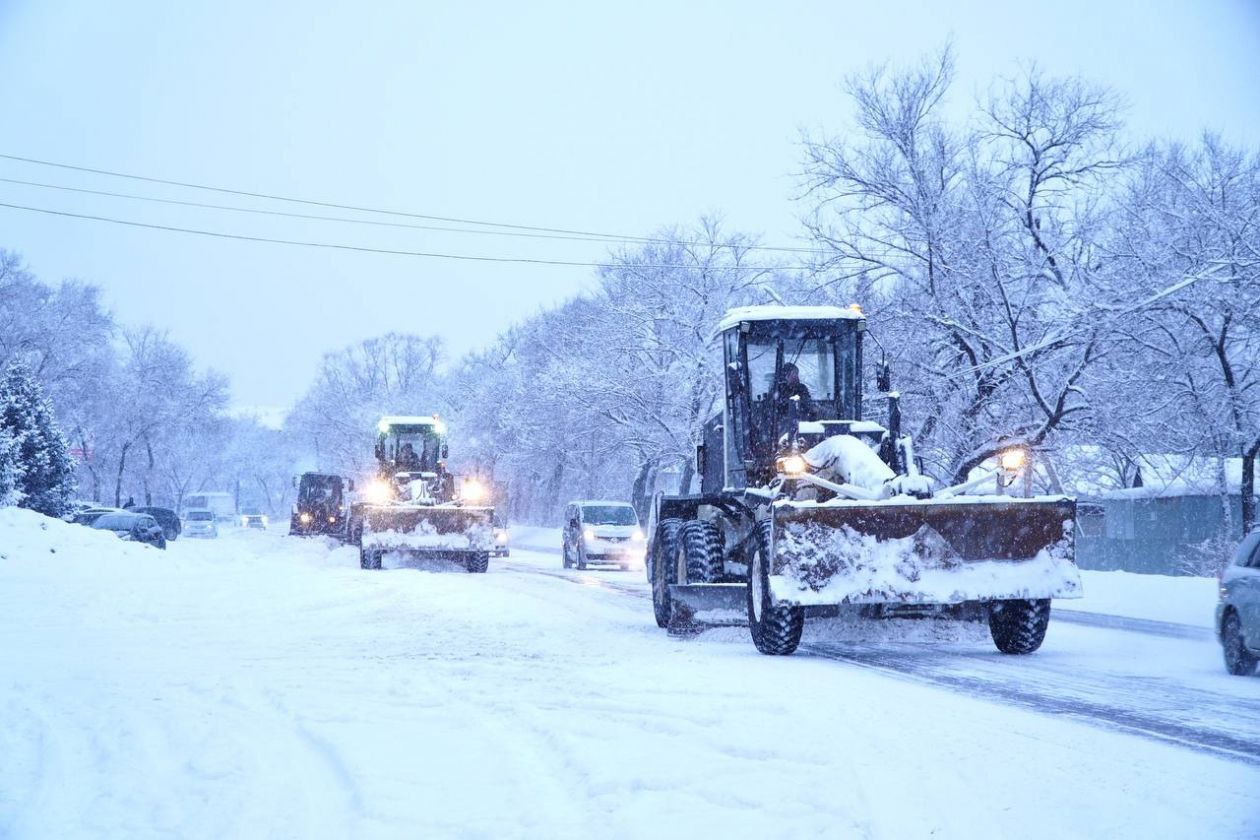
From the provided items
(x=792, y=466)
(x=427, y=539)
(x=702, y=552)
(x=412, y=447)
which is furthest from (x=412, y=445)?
(x=792, y=466)

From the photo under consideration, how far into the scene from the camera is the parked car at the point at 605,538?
31.9 meters

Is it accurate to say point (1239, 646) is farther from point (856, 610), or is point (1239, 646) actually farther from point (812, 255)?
point (812, 255)

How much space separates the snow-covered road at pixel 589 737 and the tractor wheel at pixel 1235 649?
0.29m

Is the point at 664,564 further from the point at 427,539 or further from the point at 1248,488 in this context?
the point at 427,539

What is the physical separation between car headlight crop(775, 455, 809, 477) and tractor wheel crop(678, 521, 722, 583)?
5.22ft

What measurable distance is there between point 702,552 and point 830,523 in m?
2.19

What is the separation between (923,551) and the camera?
35.7 ft

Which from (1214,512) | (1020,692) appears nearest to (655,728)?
(1020,692)

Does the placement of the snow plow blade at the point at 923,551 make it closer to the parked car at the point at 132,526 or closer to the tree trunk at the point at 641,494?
the parked car at the point at 132,526

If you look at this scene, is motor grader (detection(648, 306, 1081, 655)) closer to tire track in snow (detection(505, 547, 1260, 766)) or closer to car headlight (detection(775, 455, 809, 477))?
car headlight (detection(775, 455, 809, 477))

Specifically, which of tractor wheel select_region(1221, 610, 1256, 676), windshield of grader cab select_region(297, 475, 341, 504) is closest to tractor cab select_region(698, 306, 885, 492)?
tractor wheel select_region(1221, 610, 1256, 676)

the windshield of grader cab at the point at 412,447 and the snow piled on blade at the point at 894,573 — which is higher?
the windshield of grader cab at the point at 412,447

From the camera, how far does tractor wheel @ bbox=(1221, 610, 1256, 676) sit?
34.9 feet

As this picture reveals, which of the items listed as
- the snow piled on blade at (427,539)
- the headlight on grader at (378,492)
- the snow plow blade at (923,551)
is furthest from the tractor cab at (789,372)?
the headlight on grader at (378,492)
